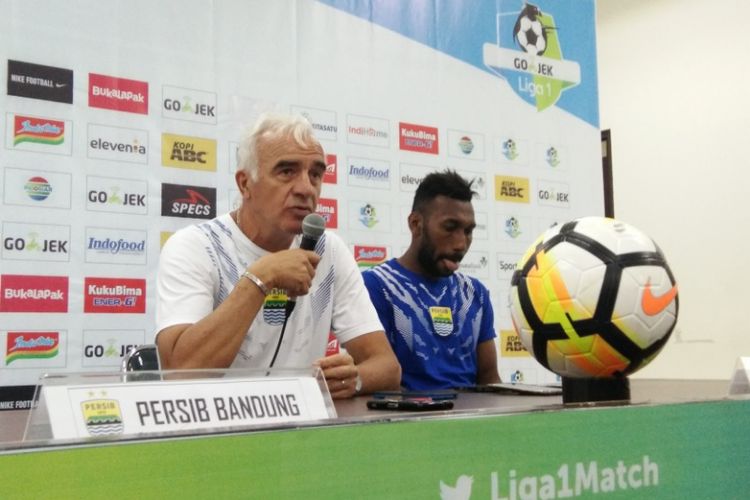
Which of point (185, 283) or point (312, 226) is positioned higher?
point (312, 226)

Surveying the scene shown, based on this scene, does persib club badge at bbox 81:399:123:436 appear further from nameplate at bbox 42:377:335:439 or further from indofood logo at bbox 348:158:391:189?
indofood logo at bbox 348:158:391:189

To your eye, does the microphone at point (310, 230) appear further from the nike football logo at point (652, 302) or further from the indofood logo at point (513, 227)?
the indofood logo at point (513, 227)

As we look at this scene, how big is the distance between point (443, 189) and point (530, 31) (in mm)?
1485

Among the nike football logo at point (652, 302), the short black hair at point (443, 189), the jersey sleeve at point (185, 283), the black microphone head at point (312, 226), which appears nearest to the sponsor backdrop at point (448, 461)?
the nike football logo at point (652, 302)

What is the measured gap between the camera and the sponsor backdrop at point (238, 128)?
2.44 m

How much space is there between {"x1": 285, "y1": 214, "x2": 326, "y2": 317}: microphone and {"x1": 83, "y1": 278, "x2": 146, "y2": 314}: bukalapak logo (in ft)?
3.80

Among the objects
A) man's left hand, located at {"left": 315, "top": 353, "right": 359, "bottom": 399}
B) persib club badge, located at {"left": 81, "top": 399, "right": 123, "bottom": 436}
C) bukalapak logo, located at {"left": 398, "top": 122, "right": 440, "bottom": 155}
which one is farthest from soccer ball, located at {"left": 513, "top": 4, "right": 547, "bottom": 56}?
persib club badge, located at {"left": 81, "top": 399, "right": 123, "bottom": 436}

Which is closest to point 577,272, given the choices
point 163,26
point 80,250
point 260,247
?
point 260,247

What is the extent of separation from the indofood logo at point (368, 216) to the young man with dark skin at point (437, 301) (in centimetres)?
50

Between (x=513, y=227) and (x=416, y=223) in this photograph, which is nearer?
(x=416, y=223)

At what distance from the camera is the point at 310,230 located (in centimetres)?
157

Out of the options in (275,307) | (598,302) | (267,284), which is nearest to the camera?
(598,302)

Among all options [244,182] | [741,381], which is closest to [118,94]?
[244,182]

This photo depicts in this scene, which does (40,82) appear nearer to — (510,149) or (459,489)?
(510,149)
